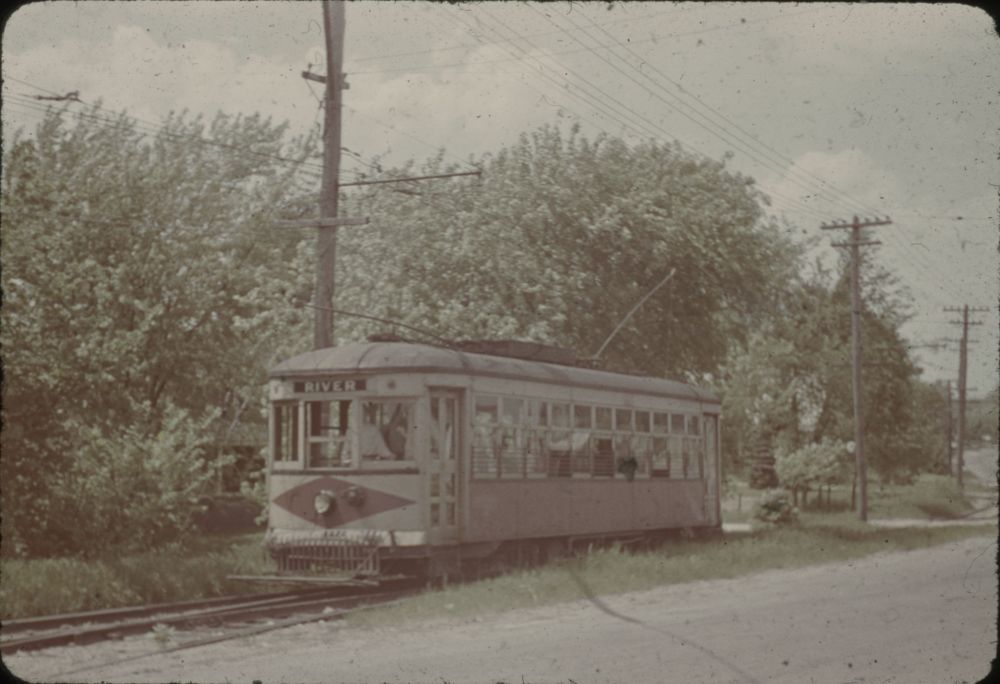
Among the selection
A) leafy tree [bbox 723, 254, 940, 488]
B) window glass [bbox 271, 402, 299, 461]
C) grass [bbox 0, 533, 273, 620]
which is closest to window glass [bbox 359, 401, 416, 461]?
window glass [bbox 271, 402, 299, 461]

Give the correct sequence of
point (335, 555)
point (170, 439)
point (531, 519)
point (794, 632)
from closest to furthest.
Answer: point (794, 632) → point (335, 555) → point (531, 519) → point (170, 439)

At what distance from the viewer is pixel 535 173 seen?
28453 mm

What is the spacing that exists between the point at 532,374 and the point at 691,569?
11.7ft

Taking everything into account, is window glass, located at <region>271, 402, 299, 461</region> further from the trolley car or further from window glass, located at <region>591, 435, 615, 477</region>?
window glass, located at <region>591, 435, 615, 477</region>

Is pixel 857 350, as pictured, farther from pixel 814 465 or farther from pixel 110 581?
pixel 110 581

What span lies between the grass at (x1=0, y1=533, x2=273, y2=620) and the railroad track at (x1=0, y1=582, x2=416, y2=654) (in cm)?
103

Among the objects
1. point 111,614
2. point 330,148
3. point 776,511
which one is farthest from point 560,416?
point 776,511

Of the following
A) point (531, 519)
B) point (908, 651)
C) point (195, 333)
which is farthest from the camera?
point (195, 333)

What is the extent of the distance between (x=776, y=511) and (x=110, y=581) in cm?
1798

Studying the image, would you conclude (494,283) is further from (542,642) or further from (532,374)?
(542,642)

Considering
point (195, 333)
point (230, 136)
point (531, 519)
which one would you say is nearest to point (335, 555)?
point (531, 519)

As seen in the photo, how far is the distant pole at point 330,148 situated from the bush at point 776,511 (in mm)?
14273

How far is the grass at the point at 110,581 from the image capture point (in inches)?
609

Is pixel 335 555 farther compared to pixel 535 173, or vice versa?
pixel 535 173
